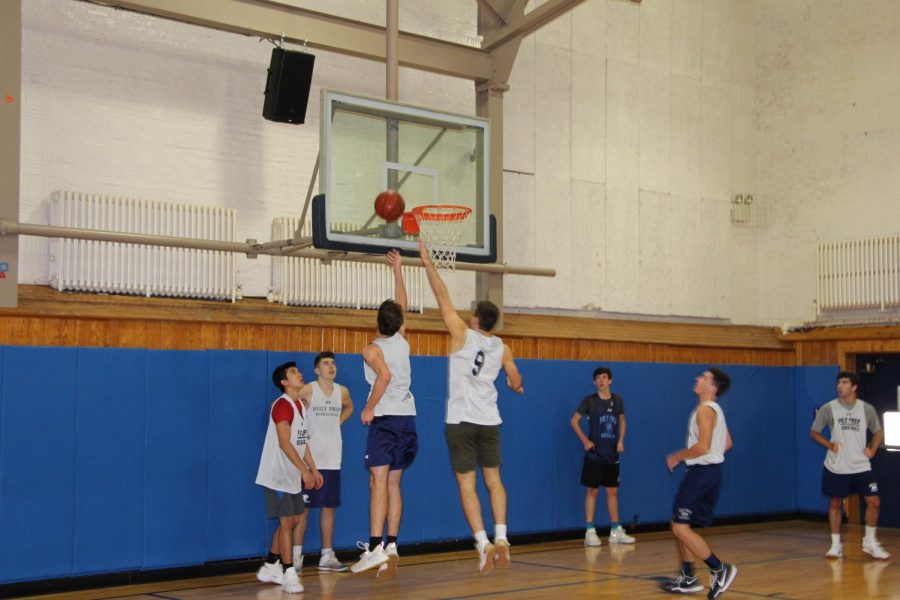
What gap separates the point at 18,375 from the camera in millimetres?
8688

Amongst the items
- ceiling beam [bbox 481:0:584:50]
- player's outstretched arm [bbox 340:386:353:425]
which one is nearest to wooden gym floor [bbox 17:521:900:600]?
player's outstretched arm [bbox 340:386:353:425]

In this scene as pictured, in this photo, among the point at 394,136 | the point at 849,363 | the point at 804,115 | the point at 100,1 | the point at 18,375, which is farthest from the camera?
the point at 804,115

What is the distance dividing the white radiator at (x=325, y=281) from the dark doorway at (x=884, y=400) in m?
6.52

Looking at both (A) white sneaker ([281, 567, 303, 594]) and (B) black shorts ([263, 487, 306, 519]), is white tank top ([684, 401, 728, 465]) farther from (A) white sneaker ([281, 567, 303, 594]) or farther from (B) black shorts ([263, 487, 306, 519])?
(A) white sneaker ([281, 567, 303, 594])

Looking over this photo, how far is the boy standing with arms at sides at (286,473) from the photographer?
8.35 m

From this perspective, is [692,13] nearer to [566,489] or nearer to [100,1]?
[566,489]

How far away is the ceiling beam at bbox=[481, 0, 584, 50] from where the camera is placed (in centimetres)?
1165

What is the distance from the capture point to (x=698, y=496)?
26.8 feet

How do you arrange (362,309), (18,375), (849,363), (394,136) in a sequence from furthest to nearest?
1. (849,363)
2. (362,309)
3. (394,136)
4. (18,375)

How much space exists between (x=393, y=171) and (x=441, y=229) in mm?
705

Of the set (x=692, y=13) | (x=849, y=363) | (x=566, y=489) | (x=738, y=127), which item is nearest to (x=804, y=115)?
(x=738, y=127)

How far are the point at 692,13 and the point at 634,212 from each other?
347 centimetres

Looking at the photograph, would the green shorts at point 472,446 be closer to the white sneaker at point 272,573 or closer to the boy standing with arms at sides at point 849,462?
the white sneaker at point 272,573

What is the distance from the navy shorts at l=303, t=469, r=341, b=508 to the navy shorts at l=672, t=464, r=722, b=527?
320cm
